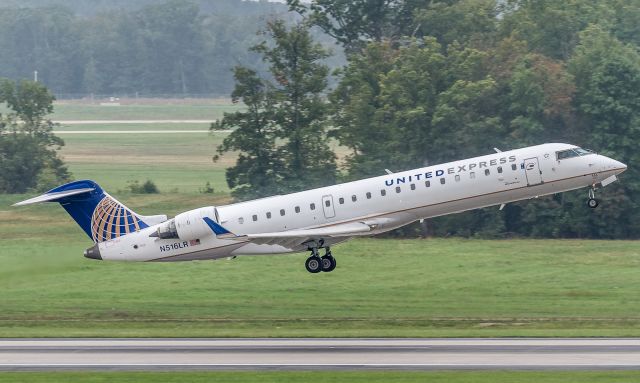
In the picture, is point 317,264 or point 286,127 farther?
point 286,127

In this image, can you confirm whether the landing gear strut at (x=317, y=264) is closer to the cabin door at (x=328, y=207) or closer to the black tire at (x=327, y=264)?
the black tire at (x=327, y=264)

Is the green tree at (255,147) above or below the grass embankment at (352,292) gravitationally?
above

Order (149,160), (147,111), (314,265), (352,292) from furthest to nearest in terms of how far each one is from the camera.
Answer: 1. (147,111)
2. (149,160)
3. (352,292)
4. (314,265)

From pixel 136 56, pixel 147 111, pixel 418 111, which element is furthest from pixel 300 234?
pixel 136 56

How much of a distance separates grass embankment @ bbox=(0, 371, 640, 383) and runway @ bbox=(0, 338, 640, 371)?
774mm

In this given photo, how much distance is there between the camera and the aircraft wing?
4422 centimetres

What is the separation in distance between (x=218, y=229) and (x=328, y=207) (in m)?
4.36

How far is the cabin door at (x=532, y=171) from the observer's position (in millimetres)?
44250

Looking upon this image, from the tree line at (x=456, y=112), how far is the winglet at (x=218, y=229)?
24267 mm

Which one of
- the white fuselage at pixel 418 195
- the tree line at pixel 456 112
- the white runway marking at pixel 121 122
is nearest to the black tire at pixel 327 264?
the white fuselage at pixel 418 195

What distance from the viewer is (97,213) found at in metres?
46.7

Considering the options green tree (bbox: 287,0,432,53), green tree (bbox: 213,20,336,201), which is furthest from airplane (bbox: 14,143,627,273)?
green tree (bbox: 287,0,432,53)

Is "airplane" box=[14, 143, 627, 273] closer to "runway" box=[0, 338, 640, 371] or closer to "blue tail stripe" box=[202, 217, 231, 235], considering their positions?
"blue tail stripe" box=[202, 217, 231, 235]

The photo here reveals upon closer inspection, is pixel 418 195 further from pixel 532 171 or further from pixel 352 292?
Result: pixel 352 292
